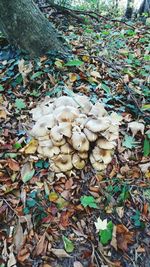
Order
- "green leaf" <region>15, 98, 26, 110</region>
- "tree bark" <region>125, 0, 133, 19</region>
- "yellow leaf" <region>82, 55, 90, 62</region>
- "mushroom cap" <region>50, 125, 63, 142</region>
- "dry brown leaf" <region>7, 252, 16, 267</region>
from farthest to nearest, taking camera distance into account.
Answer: "tree bark" <region>125, 0, 133, 19</region>, "yellow leaf" <region>82, 55, 90, 62</region>, "green leaf" <region>15, 98, 26, 110</region>, "mushroom cap" <region>50, 125, 63, 142</region>, "dry brown leaf" <region>7, 252, 16, 267</region>

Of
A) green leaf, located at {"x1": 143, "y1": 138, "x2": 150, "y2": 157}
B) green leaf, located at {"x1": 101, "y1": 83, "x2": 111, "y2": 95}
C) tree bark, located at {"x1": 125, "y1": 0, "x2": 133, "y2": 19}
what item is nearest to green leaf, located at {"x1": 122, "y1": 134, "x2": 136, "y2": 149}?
green leaf, located at {"x1": 143, "y1": 138, "x2": 150, "y2": 157}

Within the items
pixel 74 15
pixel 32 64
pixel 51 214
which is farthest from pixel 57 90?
pixel 74 15

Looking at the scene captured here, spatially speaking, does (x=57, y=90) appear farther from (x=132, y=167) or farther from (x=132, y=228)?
(x=132, y=228)

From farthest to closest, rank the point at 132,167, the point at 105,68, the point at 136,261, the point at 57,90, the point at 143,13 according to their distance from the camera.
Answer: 1. the point at 143,13
2. the point at 105,68
3. the point at 57,90
4. the point at 132,167
5. the point at 136,261

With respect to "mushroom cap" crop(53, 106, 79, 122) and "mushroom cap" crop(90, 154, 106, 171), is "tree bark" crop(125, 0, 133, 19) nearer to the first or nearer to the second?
"mushroom cap" crop(53, 106, 79, 122)

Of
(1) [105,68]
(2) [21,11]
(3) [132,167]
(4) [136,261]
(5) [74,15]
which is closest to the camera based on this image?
(4) [136,261]

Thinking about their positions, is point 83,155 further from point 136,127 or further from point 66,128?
point 136,127
